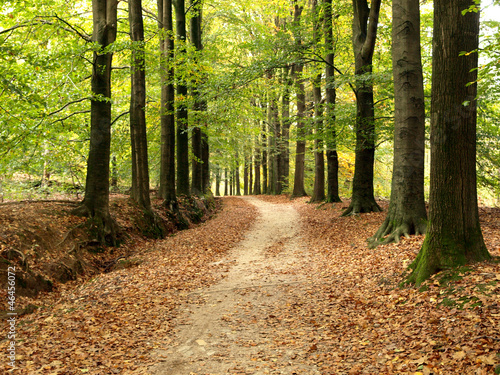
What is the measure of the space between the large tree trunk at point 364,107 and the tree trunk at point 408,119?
116 inches

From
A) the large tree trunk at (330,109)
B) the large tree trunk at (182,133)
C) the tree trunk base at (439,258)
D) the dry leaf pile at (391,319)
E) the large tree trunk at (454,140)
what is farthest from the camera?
the large tree trunk at (182,133)

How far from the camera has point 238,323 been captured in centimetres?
539

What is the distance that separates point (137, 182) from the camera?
12.6m

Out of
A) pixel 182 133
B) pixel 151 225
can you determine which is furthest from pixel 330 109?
pixel 151 225

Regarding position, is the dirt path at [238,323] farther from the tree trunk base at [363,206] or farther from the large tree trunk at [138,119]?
the large tree trunk at [138,119]

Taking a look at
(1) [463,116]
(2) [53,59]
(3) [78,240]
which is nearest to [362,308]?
(1) [463,116]

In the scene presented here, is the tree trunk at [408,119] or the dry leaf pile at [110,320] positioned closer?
the dry leaf pile at [110,320]

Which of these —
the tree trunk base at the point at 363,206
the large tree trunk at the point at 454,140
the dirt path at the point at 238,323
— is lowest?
the dirt path at the point at 238,323

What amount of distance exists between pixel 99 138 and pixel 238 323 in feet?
23.6

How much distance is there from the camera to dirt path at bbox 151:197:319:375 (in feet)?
13.6

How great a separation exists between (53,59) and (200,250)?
621 centimetres

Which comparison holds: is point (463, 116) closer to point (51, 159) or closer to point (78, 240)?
point (78, 240)

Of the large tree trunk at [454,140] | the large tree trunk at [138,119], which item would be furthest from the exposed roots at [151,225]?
the large tree trunk at [454,140]

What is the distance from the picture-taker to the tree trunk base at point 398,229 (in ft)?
27.3
